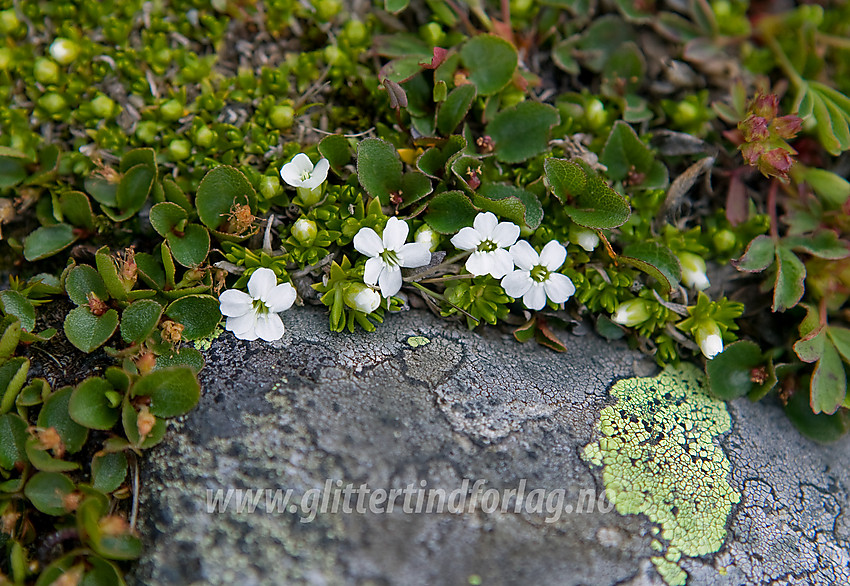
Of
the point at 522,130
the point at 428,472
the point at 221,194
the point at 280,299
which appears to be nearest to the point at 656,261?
the point at 522,130

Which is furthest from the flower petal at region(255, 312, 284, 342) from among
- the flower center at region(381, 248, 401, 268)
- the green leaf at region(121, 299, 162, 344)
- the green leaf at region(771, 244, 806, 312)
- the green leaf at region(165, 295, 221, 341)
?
the green leaf at region(771, 244, 806, 312)

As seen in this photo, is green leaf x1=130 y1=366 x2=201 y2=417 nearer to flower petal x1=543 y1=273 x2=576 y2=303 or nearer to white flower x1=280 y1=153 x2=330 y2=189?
white flower x1=280 y1=153 x2=330 y2=189

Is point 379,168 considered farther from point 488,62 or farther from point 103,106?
point 103,106

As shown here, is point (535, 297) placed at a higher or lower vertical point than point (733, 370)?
higher

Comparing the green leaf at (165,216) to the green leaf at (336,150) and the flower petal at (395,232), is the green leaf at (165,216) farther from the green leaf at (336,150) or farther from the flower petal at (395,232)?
the flower petal at (395,232)

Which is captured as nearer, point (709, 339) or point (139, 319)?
point (139, 319)

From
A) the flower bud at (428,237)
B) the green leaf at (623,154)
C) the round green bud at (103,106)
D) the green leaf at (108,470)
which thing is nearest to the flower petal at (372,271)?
the flower bud at (428,237)

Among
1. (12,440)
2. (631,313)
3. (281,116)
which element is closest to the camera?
(12,440)
